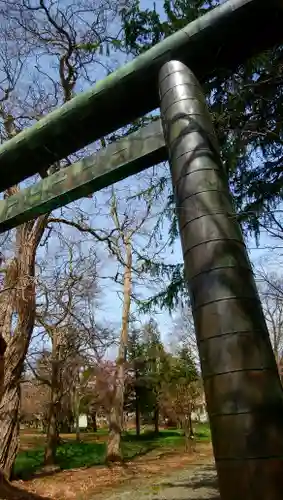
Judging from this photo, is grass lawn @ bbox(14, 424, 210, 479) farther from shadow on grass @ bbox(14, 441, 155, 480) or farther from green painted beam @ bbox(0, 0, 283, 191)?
green painted beam @ bbox(0, 0, 283, 191)

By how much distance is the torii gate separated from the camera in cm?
196

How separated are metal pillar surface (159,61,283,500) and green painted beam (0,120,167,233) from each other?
0.43 m

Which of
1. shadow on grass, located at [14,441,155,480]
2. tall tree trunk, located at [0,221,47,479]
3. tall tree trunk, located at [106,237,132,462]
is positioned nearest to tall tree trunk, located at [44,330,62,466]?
shadow on grass, located at [14,441,155,480]


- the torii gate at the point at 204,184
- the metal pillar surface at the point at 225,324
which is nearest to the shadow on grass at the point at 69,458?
the torii gate at the point at 204,184

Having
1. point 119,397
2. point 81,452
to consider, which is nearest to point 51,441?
point 119,397

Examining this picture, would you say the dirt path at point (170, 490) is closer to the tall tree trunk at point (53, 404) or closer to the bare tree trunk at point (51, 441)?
the bare tree trunk at point (51, 441)

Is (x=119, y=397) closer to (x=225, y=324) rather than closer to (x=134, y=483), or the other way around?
(x=134, y=483)

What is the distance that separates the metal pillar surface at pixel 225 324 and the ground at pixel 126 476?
25.0 feet

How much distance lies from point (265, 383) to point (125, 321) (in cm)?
1605

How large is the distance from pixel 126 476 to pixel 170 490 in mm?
3446

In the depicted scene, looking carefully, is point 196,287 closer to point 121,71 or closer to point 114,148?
point 114,148

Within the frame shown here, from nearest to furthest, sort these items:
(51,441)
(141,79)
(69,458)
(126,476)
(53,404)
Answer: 1. (141,79)
2. (126,476)
3. (51,441)
4. (53,404)
5. (69,458)

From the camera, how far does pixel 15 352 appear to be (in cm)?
1032

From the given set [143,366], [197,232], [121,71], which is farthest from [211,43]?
[143,366]
